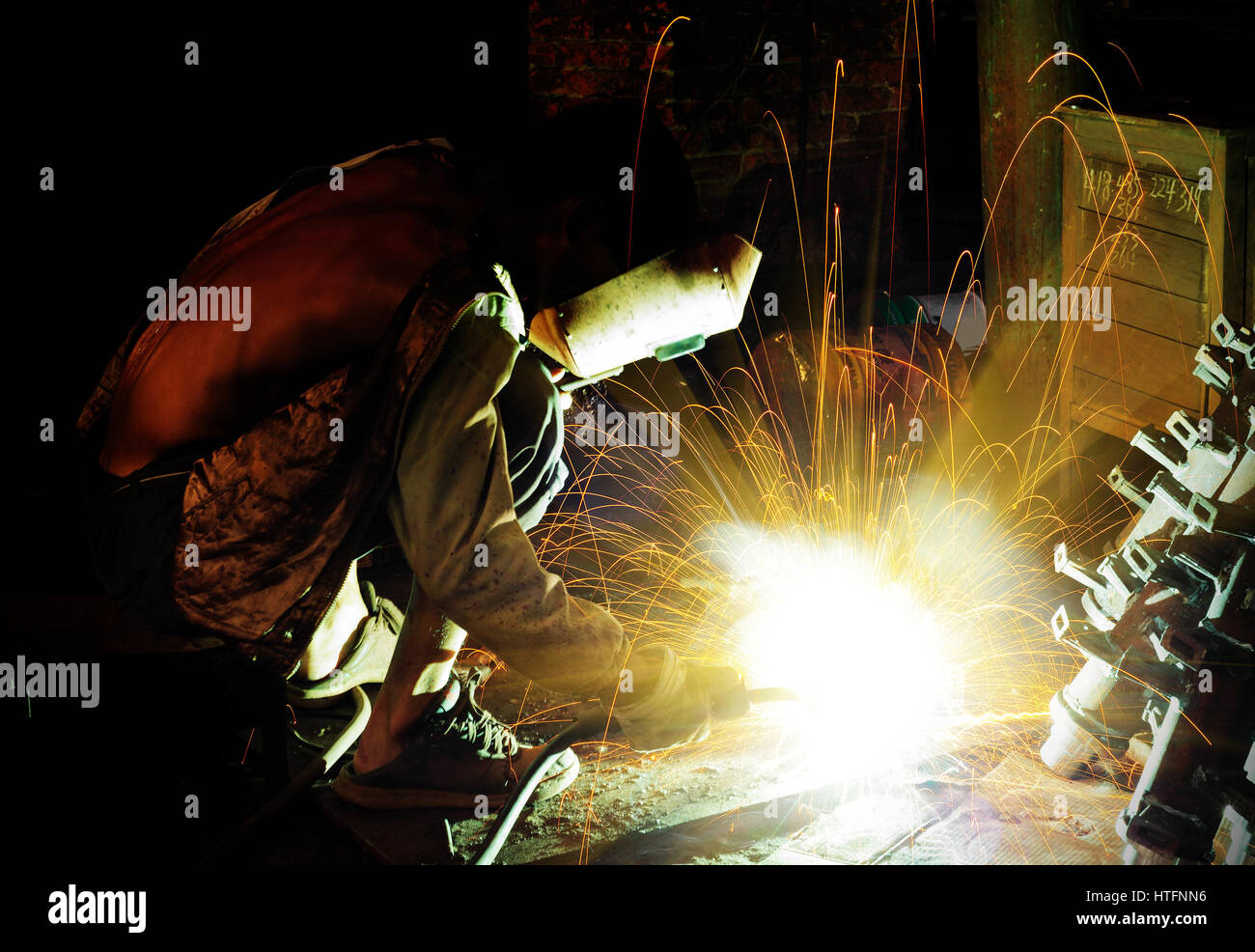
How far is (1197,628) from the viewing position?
246cm

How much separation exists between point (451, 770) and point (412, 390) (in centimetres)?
114

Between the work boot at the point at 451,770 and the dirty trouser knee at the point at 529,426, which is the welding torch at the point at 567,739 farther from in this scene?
the dirty trouser knee at the point at 529,426

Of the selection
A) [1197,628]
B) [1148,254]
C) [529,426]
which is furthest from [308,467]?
[1148,254]

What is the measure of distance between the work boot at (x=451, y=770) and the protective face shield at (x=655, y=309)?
3.59 ft

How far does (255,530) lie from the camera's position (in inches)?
104

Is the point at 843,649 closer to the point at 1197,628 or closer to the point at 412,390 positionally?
the point at 1197,628

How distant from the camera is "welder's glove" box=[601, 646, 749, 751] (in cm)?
268

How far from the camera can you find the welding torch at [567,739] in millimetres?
2773

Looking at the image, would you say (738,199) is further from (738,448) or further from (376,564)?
(376,564)

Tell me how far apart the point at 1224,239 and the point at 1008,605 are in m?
1.64

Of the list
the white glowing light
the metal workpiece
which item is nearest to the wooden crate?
the white glowing light

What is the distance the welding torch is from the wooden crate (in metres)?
2.75
